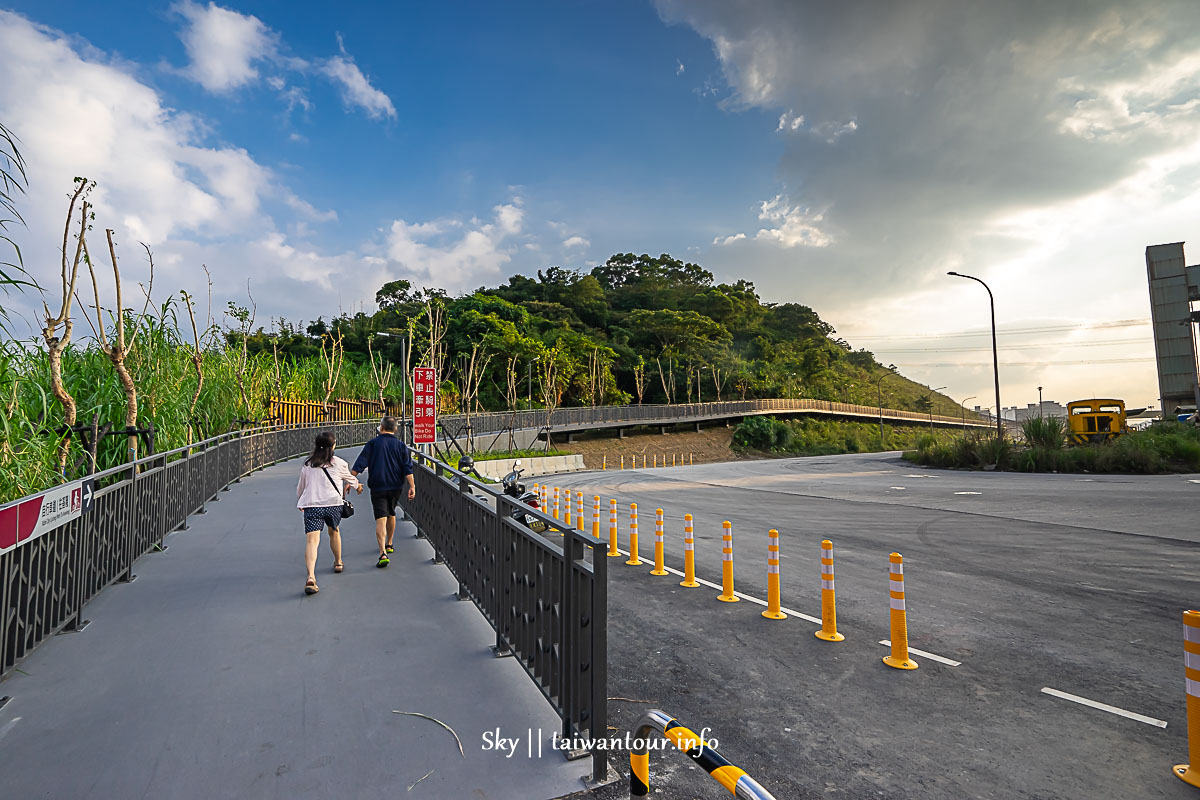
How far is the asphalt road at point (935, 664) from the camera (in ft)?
11.6

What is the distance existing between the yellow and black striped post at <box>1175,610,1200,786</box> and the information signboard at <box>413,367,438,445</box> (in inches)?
512

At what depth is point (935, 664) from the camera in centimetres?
512

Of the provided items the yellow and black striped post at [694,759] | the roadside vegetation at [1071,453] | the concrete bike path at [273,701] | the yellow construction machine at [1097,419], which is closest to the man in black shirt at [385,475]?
the concrete bike path at [273,701]

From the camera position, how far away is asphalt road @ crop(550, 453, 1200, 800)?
354 centimetres

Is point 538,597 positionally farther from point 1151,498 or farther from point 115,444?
point 1151,498

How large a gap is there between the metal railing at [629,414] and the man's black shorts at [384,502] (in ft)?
78.3

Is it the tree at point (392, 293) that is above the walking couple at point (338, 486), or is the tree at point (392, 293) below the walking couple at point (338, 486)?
above

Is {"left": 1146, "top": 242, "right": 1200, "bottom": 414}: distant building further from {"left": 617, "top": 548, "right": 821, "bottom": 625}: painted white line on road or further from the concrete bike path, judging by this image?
the concrete bike path

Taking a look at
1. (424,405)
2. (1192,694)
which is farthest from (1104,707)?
(424,405)

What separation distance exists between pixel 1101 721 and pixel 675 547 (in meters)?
6.65

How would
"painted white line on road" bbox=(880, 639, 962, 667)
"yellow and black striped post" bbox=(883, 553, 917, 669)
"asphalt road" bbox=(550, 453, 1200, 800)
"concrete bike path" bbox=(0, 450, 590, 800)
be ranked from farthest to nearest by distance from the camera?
"painted white line on road" bbox=(880, 639, 962, 667)
"yellow and black striped post" bbox=(883, 553, 917, 669)
"asphalt road" bbox=(550, 453, 1200, 800)
"concrete bike path" bbox=(0, 450, 590, 800)

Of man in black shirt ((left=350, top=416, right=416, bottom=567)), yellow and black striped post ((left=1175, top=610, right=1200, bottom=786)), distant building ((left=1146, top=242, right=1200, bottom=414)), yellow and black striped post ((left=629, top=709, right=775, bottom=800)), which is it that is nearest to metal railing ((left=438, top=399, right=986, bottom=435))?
man in black shirt ((left=350, top=416, right=416, bottom=567))

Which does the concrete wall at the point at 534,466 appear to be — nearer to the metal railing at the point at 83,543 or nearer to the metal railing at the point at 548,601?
the metal railing at the point at 83,543

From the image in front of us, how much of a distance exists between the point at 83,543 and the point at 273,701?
9.18ft
